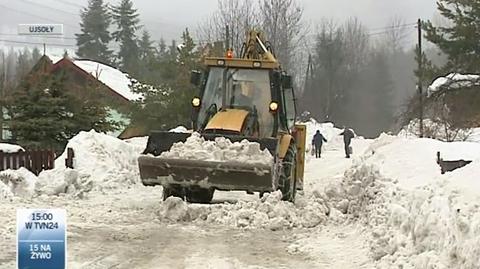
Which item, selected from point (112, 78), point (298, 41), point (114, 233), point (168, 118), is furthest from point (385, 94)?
point (114, 233)

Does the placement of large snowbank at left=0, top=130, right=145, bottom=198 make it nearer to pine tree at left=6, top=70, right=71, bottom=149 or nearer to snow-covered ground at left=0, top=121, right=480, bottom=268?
snow-covered ground at left=0, top=121, right=480, bottom=268

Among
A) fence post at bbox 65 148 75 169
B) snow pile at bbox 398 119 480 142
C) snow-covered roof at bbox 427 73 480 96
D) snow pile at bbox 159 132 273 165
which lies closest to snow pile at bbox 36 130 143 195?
fence post at bbox 65 148 75 169

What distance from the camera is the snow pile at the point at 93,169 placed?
652 inches

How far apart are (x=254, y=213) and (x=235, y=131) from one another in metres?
1.68

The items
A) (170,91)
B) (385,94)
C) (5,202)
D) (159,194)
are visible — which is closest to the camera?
(5,202)

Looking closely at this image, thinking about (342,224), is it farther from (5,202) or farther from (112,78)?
(112,78)

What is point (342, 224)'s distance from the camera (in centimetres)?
1206

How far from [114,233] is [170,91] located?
2206 centimetres

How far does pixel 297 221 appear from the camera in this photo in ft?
40.3

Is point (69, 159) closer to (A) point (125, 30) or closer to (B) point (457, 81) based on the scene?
(B) point (457, 81)

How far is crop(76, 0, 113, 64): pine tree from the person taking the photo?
3366 inches

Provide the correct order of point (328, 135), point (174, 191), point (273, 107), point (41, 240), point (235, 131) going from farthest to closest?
1. point (328, 135)
2. point (273, 107)
3. point (174, 191)
4. point (235, 131)
5. point (41, 240)

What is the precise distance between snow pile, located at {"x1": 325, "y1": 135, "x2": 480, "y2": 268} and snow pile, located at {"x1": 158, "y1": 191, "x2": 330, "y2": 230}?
2.04 ft

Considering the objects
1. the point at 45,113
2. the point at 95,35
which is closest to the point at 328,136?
the point at 45,113
